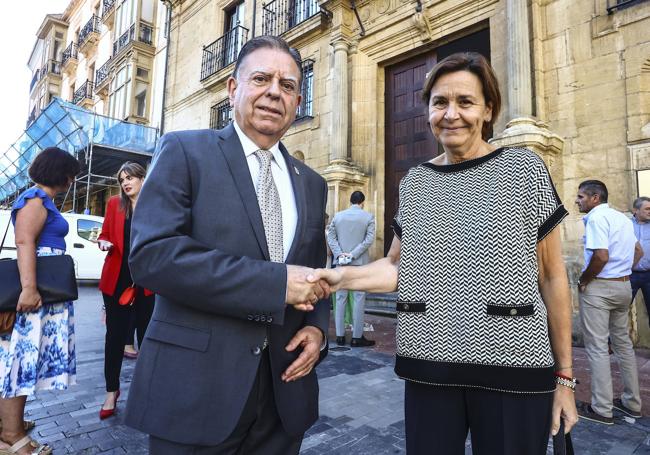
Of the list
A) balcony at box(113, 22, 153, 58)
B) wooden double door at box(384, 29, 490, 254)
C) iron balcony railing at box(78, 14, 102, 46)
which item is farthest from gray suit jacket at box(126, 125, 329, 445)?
iron balcony railing at box(78, 14, 102, 46)

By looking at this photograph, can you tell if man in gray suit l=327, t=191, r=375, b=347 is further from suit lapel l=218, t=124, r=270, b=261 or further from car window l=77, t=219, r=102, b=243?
car window l=77, t=219, r=102, b=243

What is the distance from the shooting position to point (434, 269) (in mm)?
1335

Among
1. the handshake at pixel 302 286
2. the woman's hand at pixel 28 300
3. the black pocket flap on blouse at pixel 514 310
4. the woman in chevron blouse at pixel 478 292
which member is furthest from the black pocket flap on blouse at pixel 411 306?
the woman's hand at pixel 28 300

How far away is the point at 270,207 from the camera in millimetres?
1294

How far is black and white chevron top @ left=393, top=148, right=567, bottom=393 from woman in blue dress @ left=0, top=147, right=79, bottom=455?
233 centimetres

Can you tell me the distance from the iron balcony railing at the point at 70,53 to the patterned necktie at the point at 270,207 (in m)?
32.0

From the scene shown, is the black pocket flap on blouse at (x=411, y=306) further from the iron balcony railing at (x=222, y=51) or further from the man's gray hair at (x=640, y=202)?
the iron balcony railing at (x=222, y=51)

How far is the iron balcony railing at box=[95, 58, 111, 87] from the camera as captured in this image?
69.2ft

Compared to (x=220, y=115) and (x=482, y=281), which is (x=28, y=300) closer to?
(x=482, y=281)

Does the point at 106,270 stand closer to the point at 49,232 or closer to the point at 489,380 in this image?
the point at 49,232

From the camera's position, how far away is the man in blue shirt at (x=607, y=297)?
3.16 meters

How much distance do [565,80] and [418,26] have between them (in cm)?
336

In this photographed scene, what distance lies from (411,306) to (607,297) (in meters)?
2.83

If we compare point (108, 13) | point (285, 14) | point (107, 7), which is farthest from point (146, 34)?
point (285, 14)
